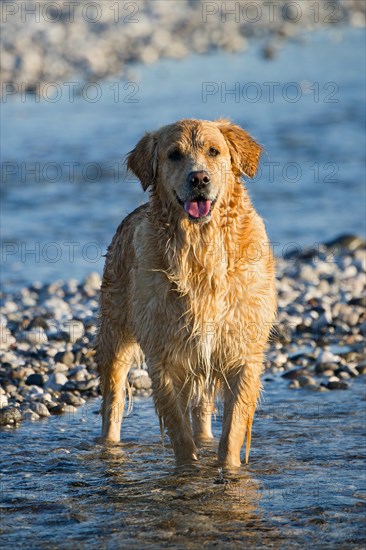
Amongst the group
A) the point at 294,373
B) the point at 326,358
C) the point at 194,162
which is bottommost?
the point at 294,373

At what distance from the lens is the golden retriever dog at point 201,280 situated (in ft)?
20.4

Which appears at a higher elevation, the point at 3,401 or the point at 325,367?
the point at 325,367

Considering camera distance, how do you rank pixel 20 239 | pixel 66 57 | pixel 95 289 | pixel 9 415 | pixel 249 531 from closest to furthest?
pixel 249 531 < pixel 9 415 < pixel 95 289 < pixel 20 239 < pixel 66 57

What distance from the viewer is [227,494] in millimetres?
5934

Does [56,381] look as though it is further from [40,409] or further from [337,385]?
[337,385]

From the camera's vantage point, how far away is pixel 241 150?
6.40 meters

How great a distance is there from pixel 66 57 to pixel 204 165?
20.8m

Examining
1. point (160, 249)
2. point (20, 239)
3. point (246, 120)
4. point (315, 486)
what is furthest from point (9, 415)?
point (246, 120)

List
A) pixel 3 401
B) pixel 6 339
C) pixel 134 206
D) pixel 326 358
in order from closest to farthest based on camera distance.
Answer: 1. pixel 3 401
2. pixel 326 358
3. pixel 6 339
4. pixel 134 206

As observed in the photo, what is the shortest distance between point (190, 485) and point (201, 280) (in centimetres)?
120

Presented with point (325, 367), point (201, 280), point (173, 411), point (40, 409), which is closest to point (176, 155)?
point (201, 280)

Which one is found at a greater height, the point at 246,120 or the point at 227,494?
the point at 246,120

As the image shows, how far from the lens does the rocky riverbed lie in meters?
7.89

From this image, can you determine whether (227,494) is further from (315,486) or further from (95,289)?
(95,289)
